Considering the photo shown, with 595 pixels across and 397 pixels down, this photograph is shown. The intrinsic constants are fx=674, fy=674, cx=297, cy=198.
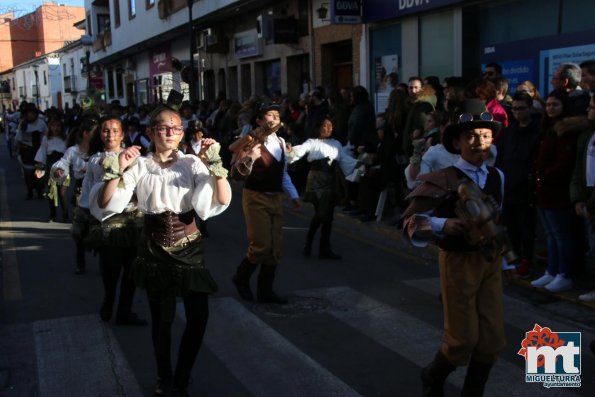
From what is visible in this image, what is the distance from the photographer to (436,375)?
393 centimetres

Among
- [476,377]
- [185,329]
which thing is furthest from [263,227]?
[476,377]

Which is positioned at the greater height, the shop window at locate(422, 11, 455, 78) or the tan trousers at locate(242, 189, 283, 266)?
the shop window at locate(422, 11, 455, 78)

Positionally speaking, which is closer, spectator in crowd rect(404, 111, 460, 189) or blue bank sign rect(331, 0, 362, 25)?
spectator in crowd rect(404, 111, 460, 189)

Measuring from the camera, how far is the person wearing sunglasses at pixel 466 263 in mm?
3684

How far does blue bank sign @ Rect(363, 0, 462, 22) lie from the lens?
13000 mm

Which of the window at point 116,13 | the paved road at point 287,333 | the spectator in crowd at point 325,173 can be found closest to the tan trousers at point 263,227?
the paved road at point 287,333

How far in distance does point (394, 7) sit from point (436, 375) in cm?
1152

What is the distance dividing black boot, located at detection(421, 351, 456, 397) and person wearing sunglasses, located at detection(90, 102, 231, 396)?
139 centimetres

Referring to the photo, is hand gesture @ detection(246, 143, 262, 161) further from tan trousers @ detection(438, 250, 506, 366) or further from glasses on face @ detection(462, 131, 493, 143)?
tan trousers @ detection(438, 250, 506, 366)

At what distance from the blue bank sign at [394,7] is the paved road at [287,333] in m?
6.29

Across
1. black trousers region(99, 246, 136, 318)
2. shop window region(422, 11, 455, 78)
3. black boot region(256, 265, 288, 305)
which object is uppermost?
shop window region(422, 11, 455, 78)

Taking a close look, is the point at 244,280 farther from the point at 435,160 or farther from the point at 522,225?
the point at 522,225

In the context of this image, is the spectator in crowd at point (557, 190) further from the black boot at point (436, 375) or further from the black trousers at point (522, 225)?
the black boot at point (436, 375)

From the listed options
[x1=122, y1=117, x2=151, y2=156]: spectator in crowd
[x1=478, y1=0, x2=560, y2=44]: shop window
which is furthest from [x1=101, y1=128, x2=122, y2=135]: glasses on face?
[x1=478, y1=0, x2=560, y2=44]: shop window
